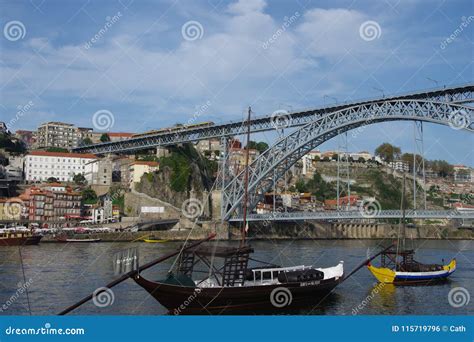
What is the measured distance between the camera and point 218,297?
1698 cm

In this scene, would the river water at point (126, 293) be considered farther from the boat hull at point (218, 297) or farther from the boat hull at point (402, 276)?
the boat hull at point (218, 297)

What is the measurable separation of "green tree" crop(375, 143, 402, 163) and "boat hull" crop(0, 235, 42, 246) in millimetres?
94422

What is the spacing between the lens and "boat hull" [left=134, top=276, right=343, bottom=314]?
54.6 ft

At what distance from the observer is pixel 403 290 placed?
909 inches

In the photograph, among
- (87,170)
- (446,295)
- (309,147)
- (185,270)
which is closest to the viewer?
(185,270)

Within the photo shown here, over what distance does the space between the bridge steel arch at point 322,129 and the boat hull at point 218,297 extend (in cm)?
2283

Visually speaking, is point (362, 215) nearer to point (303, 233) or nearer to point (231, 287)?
point (303, 233)

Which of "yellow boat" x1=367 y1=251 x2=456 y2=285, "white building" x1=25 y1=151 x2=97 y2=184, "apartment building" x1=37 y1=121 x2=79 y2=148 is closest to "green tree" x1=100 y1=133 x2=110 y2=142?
"apartment building" x1=37 y1=121 x2=79 y2=148

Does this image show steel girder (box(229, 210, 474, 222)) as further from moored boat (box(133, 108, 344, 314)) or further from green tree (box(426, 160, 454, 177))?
green tree (box(426, 160, 454, 177))

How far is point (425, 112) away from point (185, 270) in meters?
26.5

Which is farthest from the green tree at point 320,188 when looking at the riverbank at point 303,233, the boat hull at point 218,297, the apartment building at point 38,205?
the boat hull at point 218,297

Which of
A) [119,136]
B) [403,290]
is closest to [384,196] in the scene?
[119,136]

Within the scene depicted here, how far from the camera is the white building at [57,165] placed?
2785 inches

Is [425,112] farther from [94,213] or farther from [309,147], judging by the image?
[94,213]
